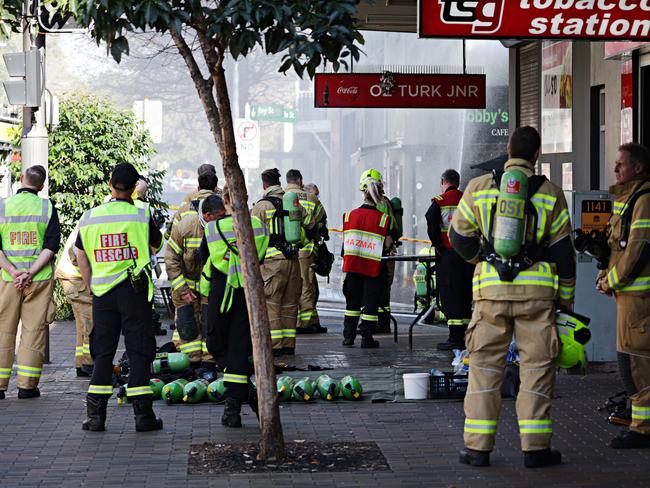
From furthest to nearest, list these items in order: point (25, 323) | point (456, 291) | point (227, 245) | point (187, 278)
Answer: point (456, 291)
point (187, 278)
point (25, 323)
point (227, 245)

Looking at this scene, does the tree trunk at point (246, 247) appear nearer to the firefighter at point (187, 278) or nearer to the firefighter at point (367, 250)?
the firefighter at point (187, 278)

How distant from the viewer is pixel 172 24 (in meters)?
7.29

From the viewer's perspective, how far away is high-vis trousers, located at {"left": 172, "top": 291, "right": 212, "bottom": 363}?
38.4ft

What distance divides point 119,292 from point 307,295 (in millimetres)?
7425

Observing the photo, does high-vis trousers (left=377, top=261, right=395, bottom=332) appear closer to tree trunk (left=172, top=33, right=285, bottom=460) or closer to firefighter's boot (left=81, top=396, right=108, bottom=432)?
firefighter's boot (left=81, top=396, right=108, bottom=432)

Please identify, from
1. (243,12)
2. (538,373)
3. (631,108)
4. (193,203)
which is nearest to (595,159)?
(631,108)

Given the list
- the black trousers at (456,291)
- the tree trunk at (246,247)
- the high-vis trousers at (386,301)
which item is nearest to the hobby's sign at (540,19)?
the tree trunk at (246,247)

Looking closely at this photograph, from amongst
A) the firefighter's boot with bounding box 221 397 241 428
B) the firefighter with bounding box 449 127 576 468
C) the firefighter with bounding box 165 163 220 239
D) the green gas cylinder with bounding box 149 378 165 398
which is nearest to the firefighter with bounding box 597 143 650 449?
the firefighter with bounding box 449 127 576 468

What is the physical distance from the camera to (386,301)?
1608cm

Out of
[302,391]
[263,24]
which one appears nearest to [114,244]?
[302,391]

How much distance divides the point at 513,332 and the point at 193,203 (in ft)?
16.7

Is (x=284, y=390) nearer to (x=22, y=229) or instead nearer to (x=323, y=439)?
(x=323, y=439)

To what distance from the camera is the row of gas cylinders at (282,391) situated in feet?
34.0

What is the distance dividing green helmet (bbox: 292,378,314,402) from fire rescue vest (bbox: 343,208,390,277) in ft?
13.6
